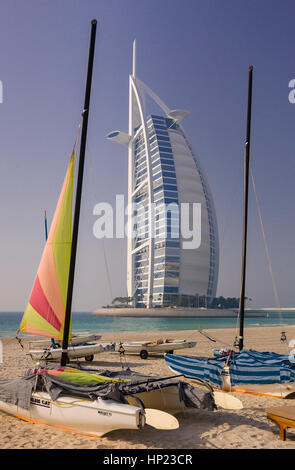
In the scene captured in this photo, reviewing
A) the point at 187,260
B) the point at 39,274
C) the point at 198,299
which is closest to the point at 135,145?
the point at 187,260

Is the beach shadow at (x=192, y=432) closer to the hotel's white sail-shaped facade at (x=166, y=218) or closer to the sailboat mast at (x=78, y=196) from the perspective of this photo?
the sailboat mast at (x=78, y=196)

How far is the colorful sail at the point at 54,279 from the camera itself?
11062mm

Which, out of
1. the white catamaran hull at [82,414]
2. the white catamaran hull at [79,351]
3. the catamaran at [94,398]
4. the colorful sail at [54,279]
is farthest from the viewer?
the white catamaran hull at [79,351]

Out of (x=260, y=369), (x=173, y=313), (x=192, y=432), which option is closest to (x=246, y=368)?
(x=260, y=369)

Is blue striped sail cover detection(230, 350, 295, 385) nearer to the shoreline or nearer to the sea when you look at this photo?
the sea

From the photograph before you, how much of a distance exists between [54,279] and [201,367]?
4.90 metres

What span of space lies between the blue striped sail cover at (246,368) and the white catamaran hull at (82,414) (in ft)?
15.8

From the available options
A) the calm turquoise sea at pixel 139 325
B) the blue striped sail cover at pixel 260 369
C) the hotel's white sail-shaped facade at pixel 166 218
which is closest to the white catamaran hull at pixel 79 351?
the blue striped sail cover at pixel 260 369

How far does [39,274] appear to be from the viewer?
11.8m

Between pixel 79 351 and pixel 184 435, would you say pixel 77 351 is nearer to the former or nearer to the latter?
pixel 79 351

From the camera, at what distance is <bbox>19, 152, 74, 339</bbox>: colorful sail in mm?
11062

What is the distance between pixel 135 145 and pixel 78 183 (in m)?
126

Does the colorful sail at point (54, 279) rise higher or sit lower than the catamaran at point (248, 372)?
higher
